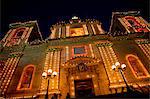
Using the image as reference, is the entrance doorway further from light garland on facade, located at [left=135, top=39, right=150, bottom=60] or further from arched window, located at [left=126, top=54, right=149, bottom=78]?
light garland on facade, located at [left=135, top=39, right=150, bottom=60]

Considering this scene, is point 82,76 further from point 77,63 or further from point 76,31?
point 76,31

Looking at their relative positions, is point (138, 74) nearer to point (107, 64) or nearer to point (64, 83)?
point (107, 64)

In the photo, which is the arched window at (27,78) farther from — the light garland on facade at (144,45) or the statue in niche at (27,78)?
the light garland on facade at (144,45)

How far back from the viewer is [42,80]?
71.8ft

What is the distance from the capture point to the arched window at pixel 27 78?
21984mm

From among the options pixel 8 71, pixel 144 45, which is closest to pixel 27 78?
pixel 8 71

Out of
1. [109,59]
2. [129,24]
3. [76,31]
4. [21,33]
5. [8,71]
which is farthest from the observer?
[21,33]

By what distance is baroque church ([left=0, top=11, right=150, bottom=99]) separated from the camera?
20609mm

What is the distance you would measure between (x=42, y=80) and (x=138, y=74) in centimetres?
881

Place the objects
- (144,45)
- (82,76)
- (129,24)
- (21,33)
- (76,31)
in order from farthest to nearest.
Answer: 1. (21,33)
2. (76,31)
3. (129,24)
4. (144,45)
5. (82,76)

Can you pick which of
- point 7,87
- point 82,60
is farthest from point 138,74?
point 7,87

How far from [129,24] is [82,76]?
45.0 ft

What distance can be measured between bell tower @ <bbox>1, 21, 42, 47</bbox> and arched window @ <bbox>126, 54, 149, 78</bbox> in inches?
520

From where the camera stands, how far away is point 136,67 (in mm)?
23203
